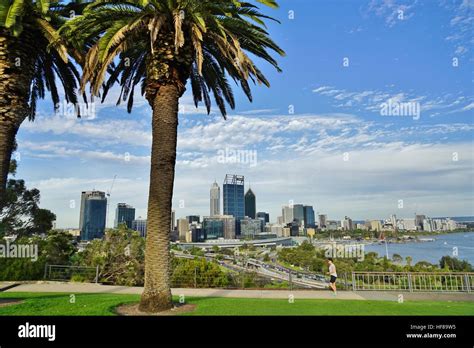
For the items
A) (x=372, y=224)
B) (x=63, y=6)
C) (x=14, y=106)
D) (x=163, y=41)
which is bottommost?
(x=372, y=224)

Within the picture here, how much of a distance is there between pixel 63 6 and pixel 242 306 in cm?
1174

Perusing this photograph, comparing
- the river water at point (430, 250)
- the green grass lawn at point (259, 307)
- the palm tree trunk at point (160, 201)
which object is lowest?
the river water at point (430, 250)

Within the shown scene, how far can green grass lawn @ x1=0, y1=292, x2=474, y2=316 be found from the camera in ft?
28.1

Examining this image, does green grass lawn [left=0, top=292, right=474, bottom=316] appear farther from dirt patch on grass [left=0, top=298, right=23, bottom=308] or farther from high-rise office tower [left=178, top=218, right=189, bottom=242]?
high-rise office tower [left=178, top=218, right=189, bottom=242]

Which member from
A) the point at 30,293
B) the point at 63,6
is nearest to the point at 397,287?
the point at 30,293

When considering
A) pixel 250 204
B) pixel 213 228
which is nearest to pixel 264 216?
pixel 250 204

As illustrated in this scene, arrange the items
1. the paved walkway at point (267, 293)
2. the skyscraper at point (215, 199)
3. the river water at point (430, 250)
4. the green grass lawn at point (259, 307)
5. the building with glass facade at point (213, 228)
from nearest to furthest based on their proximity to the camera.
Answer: the green grass lawn at point (259, 307), the paved walkway at point (267, 293), the river water at point (430, 250), the building with glass facade at point (213, 228), the skyscraper at point (215, 199)

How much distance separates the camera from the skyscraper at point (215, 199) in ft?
547

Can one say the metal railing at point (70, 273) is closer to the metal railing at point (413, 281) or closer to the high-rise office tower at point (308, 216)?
the metal railing at point (413, 281)

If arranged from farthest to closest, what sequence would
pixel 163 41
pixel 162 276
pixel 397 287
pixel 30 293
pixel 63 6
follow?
1. pixel 397 287
2. pixel 30 293
3. pixel 63 6
4. pixel 163 41
5. pixel 162 276

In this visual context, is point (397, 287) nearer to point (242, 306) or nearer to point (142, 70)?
point (242, 306)

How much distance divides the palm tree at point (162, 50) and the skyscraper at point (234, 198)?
529 ft

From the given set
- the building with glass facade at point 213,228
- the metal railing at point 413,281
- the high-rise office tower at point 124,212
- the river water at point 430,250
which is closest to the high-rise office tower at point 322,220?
the river water at point 430,250
